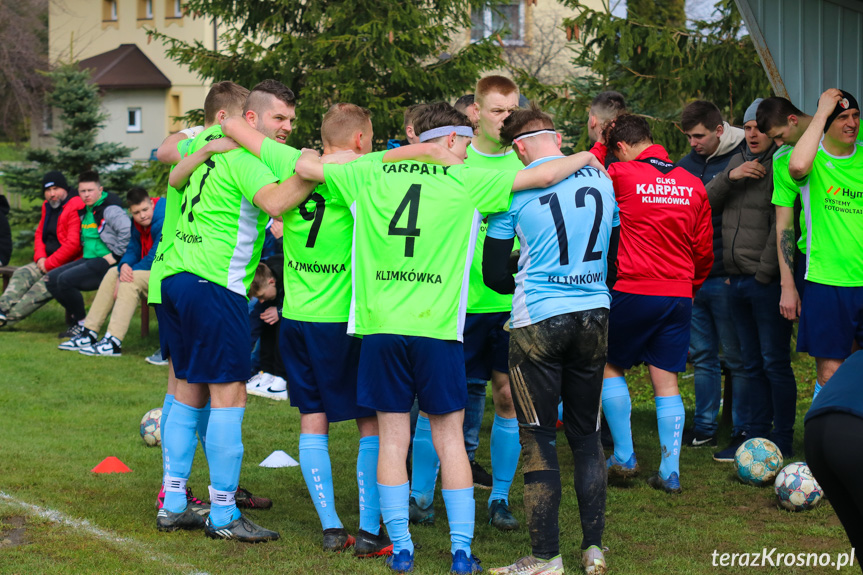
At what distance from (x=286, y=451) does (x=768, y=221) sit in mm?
4143

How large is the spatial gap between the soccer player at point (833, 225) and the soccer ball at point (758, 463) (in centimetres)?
67

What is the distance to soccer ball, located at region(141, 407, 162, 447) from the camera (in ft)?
23.9

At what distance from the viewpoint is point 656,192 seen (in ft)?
19.9

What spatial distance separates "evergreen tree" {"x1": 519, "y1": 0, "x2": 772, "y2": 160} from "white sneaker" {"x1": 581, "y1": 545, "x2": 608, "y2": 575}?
740cm

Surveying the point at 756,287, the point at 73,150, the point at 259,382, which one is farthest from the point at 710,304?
the point at 73,150

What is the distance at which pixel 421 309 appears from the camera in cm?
449

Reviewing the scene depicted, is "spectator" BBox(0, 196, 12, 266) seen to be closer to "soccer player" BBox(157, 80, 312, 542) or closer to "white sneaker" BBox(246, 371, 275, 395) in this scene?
"white sneaker" BBox(246, 371, 275, 395)

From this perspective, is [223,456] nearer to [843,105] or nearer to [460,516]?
[460,516]

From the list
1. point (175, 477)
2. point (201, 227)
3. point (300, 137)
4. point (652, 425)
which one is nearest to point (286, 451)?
point (175, 477)

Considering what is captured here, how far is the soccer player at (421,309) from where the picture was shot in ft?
14.8

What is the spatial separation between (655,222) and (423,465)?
2.26 metres

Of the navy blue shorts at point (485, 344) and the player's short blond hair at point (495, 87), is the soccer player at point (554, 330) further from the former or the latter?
the player's short blond hair at point (495, 87)

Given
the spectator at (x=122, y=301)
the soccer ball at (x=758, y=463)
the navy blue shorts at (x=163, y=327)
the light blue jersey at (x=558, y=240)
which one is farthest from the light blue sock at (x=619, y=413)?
the spectator at (x=122, y=301)

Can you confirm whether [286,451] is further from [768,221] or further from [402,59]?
[402,59]
